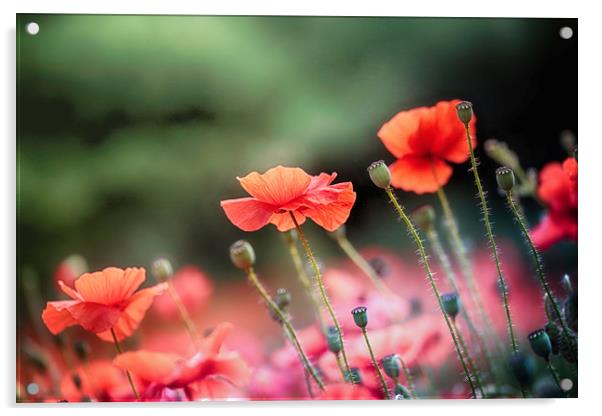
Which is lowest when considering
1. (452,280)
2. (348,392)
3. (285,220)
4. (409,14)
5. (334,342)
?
(348,392)

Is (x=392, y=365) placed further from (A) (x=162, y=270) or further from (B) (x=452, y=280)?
(A) (x=162, y=270)

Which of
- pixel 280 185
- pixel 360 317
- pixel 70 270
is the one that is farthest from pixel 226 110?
pixel 360 317

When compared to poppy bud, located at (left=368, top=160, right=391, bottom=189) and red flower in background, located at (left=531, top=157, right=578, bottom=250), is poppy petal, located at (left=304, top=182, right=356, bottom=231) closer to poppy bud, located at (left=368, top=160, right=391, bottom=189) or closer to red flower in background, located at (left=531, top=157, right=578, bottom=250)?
poppy bud, located at (left=368, top=160, right=391, bottom=189)

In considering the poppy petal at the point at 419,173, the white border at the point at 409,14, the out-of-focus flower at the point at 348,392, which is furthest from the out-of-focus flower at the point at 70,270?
the poppy petal at the point at 419,173

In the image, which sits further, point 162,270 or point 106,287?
point 162,270

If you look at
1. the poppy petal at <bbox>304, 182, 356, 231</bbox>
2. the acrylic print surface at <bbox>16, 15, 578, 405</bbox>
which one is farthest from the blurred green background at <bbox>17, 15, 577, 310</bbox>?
the poppy petal at <bbox>304, 182, 356, 231</bbox>

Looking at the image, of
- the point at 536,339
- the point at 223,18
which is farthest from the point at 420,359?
the point at 223,18
